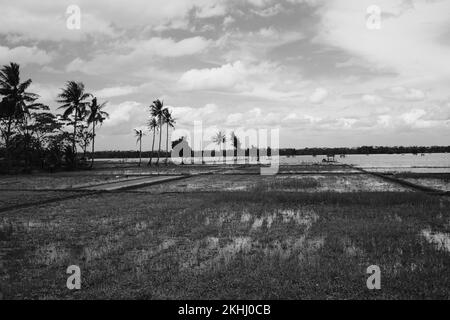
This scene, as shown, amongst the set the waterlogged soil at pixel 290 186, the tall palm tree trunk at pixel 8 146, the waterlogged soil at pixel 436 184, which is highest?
the tall palm tree trunk at pixel 8 146

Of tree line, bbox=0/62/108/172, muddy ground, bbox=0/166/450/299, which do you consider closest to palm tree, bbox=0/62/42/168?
tree line, bbox=0/62/108/172

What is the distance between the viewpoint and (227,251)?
7961 millimetres

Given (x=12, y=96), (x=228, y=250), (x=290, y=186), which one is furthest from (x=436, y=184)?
(x=12, y=96)

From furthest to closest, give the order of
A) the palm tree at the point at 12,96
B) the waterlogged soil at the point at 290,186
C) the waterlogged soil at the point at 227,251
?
the palm tree at the point at 12,96
the waterlogged soil at the point at 290,186
the waterlogged soil at the point at 227,251

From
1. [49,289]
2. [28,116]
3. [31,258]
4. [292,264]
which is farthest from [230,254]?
[28,116]

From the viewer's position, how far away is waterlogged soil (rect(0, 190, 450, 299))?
5.66 m

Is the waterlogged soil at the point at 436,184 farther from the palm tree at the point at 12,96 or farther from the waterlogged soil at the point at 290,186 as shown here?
the palm tree at the point at 12,96

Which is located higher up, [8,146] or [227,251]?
[8,146]

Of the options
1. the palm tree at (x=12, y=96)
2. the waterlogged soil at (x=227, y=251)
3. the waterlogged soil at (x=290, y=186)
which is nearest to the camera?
the waterlogged soil at (x=227, y=251)

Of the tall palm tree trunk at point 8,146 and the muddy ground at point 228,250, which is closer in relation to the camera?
the muddy ground at point 228,250

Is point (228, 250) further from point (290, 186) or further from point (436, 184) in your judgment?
point (436, 184)

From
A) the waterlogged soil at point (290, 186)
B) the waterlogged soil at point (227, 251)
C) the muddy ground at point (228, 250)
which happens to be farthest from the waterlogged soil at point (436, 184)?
the waterlogged soil at point (227, 251)

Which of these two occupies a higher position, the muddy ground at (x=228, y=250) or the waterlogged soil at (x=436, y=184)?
the waterlogged soil at (x=436, y=184)

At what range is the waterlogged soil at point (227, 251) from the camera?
5.66 meters
